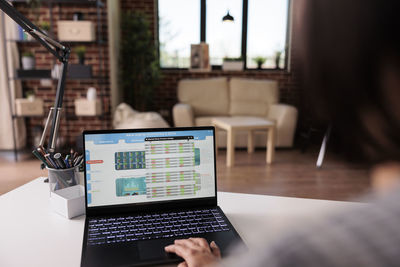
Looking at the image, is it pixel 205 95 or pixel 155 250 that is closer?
pixel 155 250

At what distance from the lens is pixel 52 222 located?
1.00 m

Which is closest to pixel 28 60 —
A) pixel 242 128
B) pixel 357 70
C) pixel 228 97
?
pixel 242 128

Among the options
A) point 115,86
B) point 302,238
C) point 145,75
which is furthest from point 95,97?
point 302,238

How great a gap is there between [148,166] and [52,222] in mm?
313

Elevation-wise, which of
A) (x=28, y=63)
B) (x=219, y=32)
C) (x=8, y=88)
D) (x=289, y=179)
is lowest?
(x=289, y=179)

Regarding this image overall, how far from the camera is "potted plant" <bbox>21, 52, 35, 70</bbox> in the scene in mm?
3969

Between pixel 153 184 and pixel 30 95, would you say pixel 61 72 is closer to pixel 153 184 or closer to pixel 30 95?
pixel 153 184

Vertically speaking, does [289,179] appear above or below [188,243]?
below

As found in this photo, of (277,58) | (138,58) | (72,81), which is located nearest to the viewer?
(72,81)

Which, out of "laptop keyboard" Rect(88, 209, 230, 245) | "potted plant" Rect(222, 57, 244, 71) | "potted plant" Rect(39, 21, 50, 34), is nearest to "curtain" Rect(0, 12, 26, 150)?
"potted plant" Rect(39, 21, 50, 34)

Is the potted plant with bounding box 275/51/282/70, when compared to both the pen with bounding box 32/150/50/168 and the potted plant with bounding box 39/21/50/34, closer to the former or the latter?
the potted plant with bounding box 39/21/50/34

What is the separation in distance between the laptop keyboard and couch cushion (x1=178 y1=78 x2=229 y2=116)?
13.4ft

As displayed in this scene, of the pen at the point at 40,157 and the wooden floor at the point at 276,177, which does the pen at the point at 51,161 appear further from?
the wooden floor at the point at 276,177

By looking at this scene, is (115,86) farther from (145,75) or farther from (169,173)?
(169,173)
